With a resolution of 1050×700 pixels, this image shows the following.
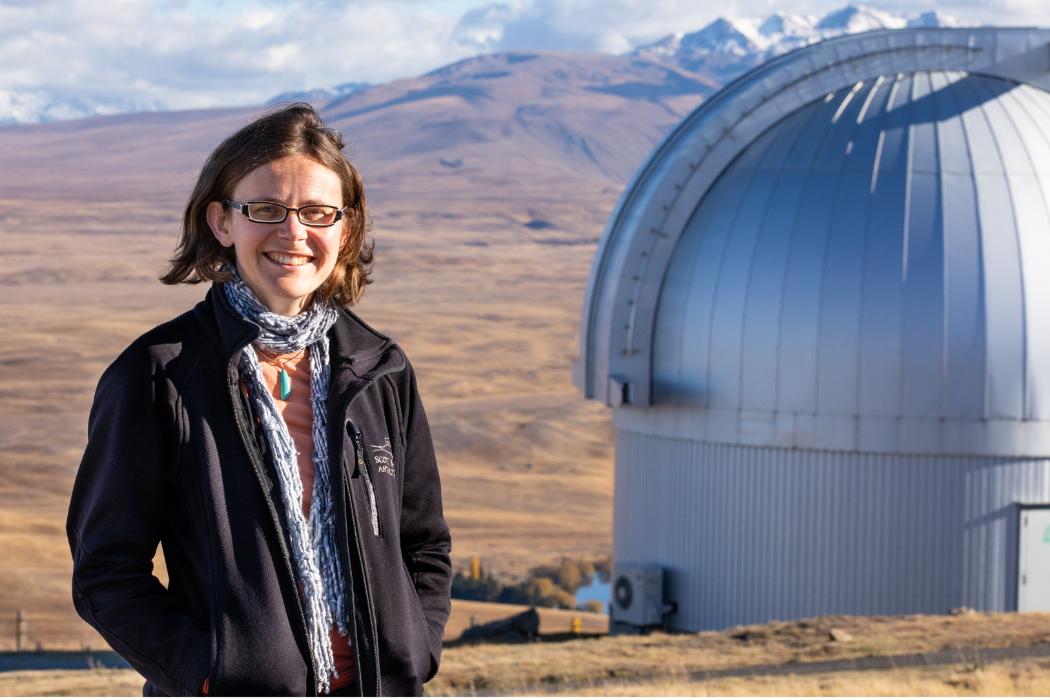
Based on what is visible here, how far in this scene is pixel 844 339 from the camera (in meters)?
13.9

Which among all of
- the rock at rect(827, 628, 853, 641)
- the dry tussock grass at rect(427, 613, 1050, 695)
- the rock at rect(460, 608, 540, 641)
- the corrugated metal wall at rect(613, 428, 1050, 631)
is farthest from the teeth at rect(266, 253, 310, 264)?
the rock at rect(460, 608, 540, 641)

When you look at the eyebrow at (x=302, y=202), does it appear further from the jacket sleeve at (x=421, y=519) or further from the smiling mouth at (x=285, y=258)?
the jacket sleeve at (x=421, y=519)

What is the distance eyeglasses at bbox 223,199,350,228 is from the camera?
3.36 metres

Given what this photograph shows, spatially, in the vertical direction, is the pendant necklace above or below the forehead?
below

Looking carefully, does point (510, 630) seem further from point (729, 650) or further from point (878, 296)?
point (878, 296)

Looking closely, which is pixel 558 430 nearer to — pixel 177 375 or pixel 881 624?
pixel 881 624

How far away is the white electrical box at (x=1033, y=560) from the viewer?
14.3 meters

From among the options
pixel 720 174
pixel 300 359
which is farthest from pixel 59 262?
pixel 300 359

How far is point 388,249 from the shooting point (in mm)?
125875

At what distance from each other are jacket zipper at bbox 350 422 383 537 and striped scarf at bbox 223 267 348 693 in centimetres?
7

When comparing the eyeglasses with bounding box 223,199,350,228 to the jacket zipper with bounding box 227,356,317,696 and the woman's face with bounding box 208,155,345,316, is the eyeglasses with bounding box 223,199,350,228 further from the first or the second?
the jacket zipper with bounding box 227,356,317,696

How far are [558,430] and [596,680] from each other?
39872 mm

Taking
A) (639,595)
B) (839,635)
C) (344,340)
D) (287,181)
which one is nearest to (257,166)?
(287,181)

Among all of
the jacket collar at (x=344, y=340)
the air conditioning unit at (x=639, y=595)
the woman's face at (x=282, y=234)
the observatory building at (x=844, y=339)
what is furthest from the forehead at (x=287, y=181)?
the air conditioning unit at (x=639, y=595)
